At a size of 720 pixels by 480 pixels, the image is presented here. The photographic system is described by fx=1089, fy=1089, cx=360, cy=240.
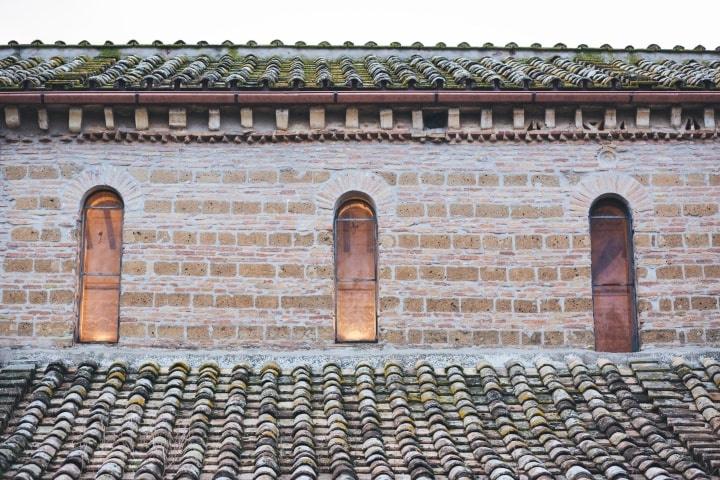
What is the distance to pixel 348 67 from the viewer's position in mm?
14148

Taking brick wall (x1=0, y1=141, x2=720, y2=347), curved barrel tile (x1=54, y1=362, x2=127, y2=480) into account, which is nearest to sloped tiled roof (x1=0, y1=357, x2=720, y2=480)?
curved barrel tile (x1=54, y1=362, x2=127, y2=480)

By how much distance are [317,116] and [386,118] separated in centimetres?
79

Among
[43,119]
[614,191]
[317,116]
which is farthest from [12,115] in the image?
[614,191]

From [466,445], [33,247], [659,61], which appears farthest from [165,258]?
[659,61]

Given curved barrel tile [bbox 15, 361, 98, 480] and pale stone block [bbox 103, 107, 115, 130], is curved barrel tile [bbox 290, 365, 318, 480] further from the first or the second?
pale stone block [bbox 103, 107, 115, 130]

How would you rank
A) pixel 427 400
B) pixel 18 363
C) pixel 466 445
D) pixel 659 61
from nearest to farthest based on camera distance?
pixel 466 445 < pixel 427 400 < pixel 18 363 < pixel 659 61

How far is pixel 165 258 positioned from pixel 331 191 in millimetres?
2016

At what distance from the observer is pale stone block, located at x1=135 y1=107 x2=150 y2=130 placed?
12.3 m

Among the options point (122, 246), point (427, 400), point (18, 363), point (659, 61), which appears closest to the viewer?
point (427, 400)

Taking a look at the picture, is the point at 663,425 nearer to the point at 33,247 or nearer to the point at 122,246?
the point at 122,246

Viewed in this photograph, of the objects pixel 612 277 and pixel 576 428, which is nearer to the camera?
pixel 576 428

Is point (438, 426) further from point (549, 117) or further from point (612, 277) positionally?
point (549, 117)

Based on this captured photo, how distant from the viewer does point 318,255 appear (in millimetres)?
12281

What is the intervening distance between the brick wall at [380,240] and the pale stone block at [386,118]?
273mm
